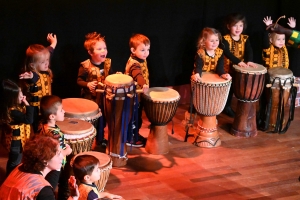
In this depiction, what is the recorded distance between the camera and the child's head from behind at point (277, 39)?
6.43 metres

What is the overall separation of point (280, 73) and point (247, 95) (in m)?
0.42

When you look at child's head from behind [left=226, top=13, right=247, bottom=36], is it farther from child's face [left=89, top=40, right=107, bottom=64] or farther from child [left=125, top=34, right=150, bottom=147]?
child's face [left=89, top=40, right=107, bottom=64]

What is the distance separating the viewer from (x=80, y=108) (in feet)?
17.2

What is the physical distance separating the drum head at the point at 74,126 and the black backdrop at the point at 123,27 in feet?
4.09

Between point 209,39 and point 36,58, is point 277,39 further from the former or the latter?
point 36,58

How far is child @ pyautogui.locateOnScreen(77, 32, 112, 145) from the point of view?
5680mm

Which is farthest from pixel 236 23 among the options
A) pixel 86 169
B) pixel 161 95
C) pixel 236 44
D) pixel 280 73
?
pixel 86 169

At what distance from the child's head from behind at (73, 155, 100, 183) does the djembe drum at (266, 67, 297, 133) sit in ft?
8.90

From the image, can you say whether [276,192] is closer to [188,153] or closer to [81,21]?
[188,153]

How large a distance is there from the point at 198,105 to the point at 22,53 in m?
1.77

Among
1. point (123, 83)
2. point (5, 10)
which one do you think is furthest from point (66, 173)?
point (5, 10)

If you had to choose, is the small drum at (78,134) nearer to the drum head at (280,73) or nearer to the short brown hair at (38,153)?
the short brown hair at (38,153)

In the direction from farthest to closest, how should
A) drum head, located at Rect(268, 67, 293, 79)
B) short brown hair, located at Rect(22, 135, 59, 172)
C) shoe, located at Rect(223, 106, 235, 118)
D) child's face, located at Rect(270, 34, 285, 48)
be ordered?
shoe, located at Rect(223, 106, 235, 118) → child's face, located at Rect(270, 34, 285, 48) → drum head, located at Rect(268, 67, 293, 79) → short brown hair, located at Rect(22, 135, 59, 172)

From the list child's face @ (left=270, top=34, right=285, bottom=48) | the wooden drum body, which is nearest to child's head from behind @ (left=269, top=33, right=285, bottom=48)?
child's face @ (left=270, top=34, right=285, bottom=48)
